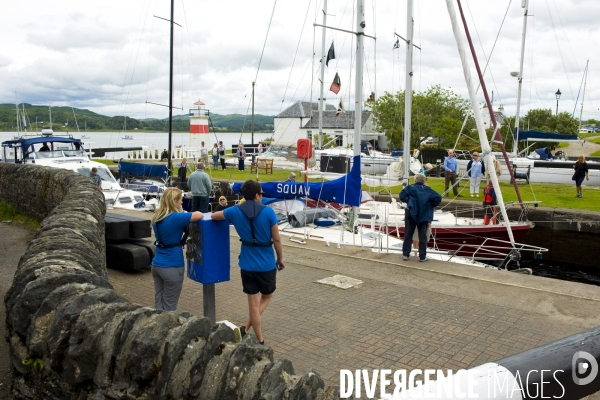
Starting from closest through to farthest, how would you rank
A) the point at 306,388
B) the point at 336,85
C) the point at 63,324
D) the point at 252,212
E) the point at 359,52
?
the point at 306,388 < the point at 63,324 < the point at 252,212 < the point at 359,52 < the point at 336,85

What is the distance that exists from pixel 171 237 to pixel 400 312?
3514 millimetres

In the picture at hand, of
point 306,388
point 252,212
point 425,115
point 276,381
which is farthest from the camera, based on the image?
point 425,115

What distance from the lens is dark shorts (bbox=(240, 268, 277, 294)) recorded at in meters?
5.93

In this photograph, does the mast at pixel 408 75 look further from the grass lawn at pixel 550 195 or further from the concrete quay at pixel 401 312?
the concrete quay at pixel 401 312

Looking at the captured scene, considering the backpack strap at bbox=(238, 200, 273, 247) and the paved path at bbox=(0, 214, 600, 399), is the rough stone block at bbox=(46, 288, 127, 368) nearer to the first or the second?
the paved path at bbox=(0, 214, 600, 399)

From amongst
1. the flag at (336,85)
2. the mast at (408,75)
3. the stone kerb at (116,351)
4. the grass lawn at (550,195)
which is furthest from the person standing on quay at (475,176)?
the stone kerb at (116,351)

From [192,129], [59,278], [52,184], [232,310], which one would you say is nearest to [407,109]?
[52,184]

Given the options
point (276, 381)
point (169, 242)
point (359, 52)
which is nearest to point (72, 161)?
point (359, 52)

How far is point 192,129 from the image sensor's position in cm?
4109

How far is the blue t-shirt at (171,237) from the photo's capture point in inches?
226

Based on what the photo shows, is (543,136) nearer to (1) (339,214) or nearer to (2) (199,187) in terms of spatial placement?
(1) (339,214)

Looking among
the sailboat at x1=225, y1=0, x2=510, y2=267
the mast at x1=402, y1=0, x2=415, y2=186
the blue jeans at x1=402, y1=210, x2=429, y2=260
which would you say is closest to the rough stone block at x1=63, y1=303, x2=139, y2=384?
the blue jeans at x1=402, y1=210, x2=429, y2=260

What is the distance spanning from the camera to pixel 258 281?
5961 mm

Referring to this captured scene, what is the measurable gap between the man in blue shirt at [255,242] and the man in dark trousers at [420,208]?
5.02 meters
